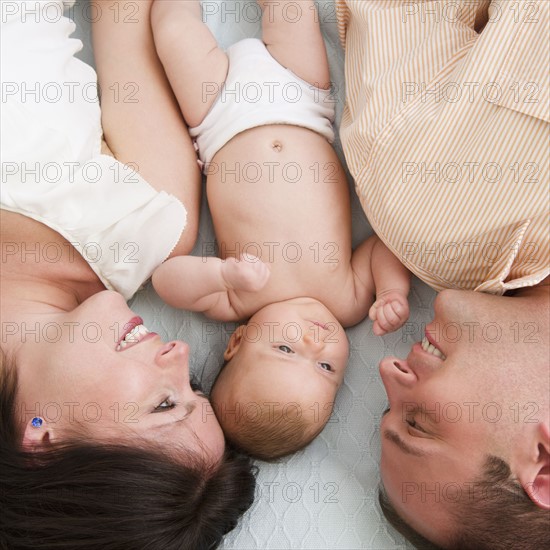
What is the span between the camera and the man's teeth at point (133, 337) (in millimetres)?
1136

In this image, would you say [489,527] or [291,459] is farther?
[291,459]

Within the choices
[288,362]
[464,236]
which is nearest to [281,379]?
[288,362]

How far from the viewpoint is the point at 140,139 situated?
1291 millimetres

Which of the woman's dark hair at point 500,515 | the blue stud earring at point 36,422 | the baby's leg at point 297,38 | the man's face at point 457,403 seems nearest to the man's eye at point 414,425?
the man's face at point 457,403

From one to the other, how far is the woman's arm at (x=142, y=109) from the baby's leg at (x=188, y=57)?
Result: 4 centimetres

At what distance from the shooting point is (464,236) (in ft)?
3.60

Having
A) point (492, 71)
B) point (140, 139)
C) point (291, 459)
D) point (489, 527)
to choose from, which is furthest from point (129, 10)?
point (489, 527)

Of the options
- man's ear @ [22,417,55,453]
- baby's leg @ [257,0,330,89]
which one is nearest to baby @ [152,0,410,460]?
baby's leg @ [257,0,330,89]

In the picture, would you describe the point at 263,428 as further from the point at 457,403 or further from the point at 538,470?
the point at 538,470

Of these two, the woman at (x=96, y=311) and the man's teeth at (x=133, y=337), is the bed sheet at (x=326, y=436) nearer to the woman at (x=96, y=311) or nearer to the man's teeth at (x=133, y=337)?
the woman at (x=96, y=311)

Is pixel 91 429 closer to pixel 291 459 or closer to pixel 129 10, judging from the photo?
pixel 291 459

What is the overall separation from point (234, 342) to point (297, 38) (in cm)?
64

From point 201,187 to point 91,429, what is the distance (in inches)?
22.6

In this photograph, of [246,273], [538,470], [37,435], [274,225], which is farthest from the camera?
[274,225]
